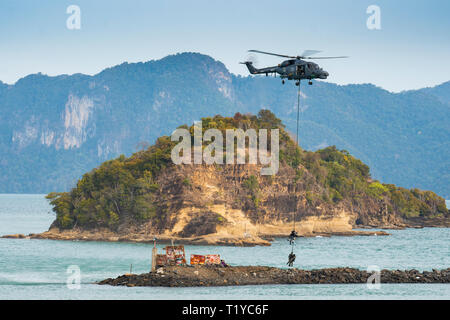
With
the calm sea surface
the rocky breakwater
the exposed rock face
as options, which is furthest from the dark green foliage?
the rocky breakwater

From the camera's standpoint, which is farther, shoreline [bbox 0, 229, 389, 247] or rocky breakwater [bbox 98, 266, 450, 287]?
shoreline [bbox 0, 229, 389, 247]

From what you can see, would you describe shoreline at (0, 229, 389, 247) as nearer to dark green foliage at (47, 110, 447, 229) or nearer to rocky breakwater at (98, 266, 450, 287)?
dark green foliage at (47, 110, 447, 229)

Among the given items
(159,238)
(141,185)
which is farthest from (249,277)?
(141,185)

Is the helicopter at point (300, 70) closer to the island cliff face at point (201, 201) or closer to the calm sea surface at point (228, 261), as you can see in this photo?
the calm sea surface at point (228, 261)

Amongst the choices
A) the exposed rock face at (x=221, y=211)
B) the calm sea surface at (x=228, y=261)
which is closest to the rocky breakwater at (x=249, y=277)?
the calm sea surface at (x=228, y=261)

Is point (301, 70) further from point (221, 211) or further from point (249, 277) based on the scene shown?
point (221, 211)

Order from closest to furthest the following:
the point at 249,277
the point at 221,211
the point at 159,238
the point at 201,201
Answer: the point at 249,277 → the point at 159,238 → the point at 201,201 → the point at 221,211

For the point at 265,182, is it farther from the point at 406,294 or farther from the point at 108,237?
the point at 406,294
